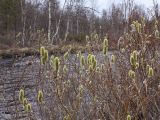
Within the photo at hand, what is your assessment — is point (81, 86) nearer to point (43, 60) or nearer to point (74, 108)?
point (74, 108)

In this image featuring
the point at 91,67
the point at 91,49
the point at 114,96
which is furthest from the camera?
the point at 91,49

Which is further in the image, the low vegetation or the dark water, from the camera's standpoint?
the dark water

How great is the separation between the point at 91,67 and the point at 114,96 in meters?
0.73

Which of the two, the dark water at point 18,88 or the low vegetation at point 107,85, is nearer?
the low vegetation at point 107,85

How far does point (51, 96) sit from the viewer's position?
450 cm

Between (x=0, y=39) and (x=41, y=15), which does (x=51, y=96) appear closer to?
(x=0, y=39)

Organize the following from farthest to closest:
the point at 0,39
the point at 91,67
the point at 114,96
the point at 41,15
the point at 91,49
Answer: the point at 41,15 → the point at 0,39 → the point at 91,49 → the point at 114,96 → the point at 91,67

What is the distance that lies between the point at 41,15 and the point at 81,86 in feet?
134

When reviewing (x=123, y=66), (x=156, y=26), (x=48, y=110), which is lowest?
(x=48, y=110)

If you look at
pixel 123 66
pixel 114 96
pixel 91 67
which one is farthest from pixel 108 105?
pixel 91 67

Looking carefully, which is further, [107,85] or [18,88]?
[18,88]

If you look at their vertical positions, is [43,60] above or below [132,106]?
above

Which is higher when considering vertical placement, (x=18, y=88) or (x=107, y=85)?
(x=107, y=85)

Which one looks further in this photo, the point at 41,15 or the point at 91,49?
the point at 41,15
